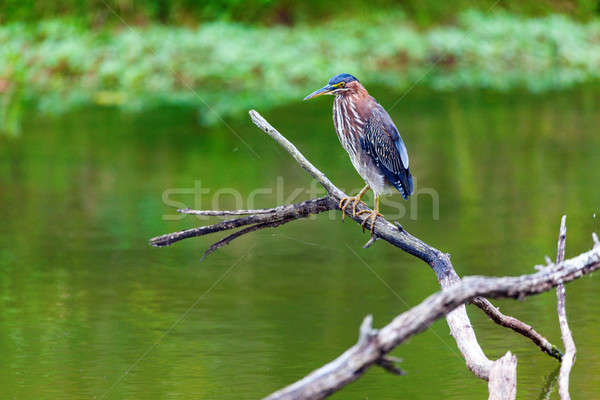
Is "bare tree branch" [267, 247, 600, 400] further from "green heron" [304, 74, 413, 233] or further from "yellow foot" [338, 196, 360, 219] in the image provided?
"green heron" [304, 74, 413, 233]

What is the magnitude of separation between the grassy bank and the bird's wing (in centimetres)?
905

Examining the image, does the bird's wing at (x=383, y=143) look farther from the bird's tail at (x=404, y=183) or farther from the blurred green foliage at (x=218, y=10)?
the blurred green foliage at (x=218, y=10)

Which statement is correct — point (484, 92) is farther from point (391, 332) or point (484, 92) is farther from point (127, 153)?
point (391, 332)

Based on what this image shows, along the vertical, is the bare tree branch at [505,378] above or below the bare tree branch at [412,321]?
below

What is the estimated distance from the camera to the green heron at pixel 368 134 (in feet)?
19.6

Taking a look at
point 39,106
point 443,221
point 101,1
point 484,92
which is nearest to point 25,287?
point 443,221

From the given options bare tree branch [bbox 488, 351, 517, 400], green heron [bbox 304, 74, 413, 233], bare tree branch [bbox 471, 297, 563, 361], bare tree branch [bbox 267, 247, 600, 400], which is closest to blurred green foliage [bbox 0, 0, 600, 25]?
green heron [bbox 304, 74, 413, 233]

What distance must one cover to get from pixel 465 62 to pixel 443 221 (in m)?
11.3

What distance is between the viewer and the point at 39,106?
15836 millimetres

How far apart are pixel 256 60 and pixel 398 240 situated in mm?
12927

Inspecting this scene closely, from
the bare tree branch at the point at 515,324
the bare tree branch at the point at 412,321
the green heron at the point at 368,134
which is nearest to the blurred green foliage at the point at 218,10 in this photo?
the green heron at the point at 368,134

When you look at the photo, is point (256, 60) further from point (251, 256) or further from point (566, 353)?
point (566, 353)

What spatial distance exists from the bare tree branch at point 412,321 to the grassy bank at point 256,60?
11123 millimetres

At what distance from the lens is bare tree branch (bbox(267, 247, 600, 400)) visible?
3.74 m
